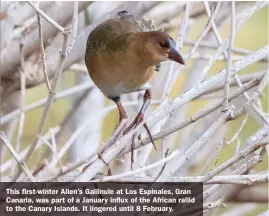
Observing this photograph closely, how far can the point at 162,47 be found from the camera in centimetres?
157

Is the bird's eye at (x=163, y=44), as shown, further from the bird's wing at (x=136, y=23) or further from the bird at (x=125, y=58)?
the bird's wing at (x=136, y=23)

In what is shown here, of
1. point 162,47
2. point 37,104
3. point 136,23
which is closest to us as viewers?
point 162,47

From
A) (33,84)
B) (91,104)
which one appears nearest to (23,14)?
(33,84)

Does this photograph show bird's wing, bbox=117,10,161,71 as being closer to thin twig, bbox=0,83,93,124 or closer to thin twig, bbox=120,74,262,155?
thin twig, bbox=120,74,262,155

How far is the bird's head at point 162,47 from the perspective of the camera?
1.54 metres

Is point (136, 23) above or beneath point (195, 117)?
above

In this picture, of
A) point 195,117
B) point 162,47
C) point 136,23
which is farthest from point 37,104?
point 195,117

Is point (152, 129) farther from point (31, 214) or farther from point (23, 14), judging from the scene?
point (23, 14)

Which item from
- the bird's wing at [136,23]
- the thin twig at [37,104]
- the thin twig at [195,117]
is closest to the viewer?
the thin twig at [195,117]

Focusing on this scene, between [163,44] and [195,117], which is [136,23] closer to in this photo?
[163,44]

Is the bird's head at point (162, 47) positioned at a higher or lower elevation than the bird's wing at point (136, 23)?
lower

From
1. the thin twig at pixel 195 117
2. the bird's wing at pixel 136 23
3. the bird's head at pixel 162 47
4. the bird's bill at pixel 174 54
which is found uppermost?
the bird's wing at pixel 136 23

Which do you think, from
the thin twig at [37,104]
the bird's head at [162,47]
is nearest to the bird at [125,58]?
the bird's head at [162,47]

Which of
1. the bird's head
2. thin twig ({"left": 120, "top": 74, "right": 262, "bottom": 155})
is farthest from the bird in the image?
thin twig ({"left": 120, "top": 74, "right": 262, "bottom": 155})
